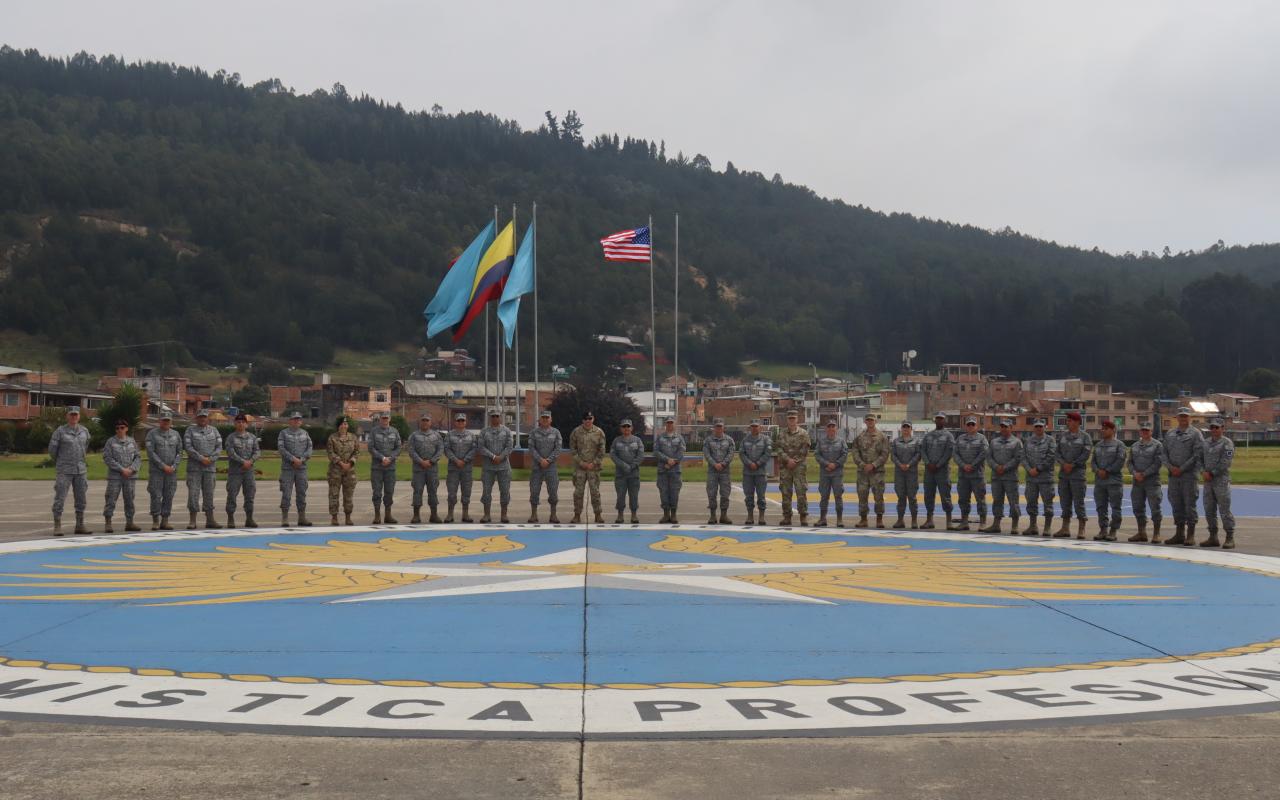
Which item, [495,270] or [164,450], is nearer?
[164,450]

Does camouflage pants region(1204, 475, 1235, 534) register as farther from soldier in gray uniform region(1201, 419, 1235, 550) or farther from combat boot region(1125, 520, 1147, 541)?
combat boot region(1125, 520, 1147, 541)

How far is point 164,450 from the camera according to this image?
16.0 m

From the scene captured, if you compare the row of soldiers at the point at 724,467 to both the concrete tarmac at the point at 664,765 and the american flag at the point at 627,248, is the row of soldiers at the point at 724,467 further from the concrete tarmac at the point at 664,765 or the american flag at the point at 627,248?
the american flag at the point at 627,248

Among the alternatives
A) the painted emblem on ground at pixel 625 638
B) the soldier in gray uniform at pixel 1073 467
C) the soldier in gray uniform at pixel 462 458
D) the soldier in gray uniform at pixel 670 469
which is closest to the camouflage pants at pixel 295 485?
the soldier in gray uniform at pixel 462 458

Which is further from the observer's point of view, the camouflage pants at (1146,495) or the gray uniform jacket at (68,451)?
the gray uniform jacket at (68,451)

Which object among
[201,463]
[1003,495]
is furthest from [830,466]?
[201,463]

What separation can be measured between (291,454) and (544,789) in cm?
1327

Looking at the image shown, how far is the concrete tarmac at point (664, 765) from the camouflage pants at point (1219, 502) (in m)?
9.77

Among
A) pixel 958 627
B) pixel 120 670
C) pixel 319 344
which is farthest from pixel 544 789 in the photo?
pixel 319 344

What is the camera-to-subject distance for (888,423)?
11156 centimetres

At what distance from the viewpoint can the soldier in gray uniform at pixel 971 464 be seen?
1652 centimetres

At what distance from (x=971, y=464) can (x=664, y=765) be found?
41.4 ft

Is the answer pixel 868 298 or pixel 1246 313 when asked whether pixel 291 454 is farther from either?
pixel 868 298

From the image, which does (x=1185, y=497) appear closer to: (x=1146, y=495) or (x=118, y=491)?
(x=1146, y=495)
